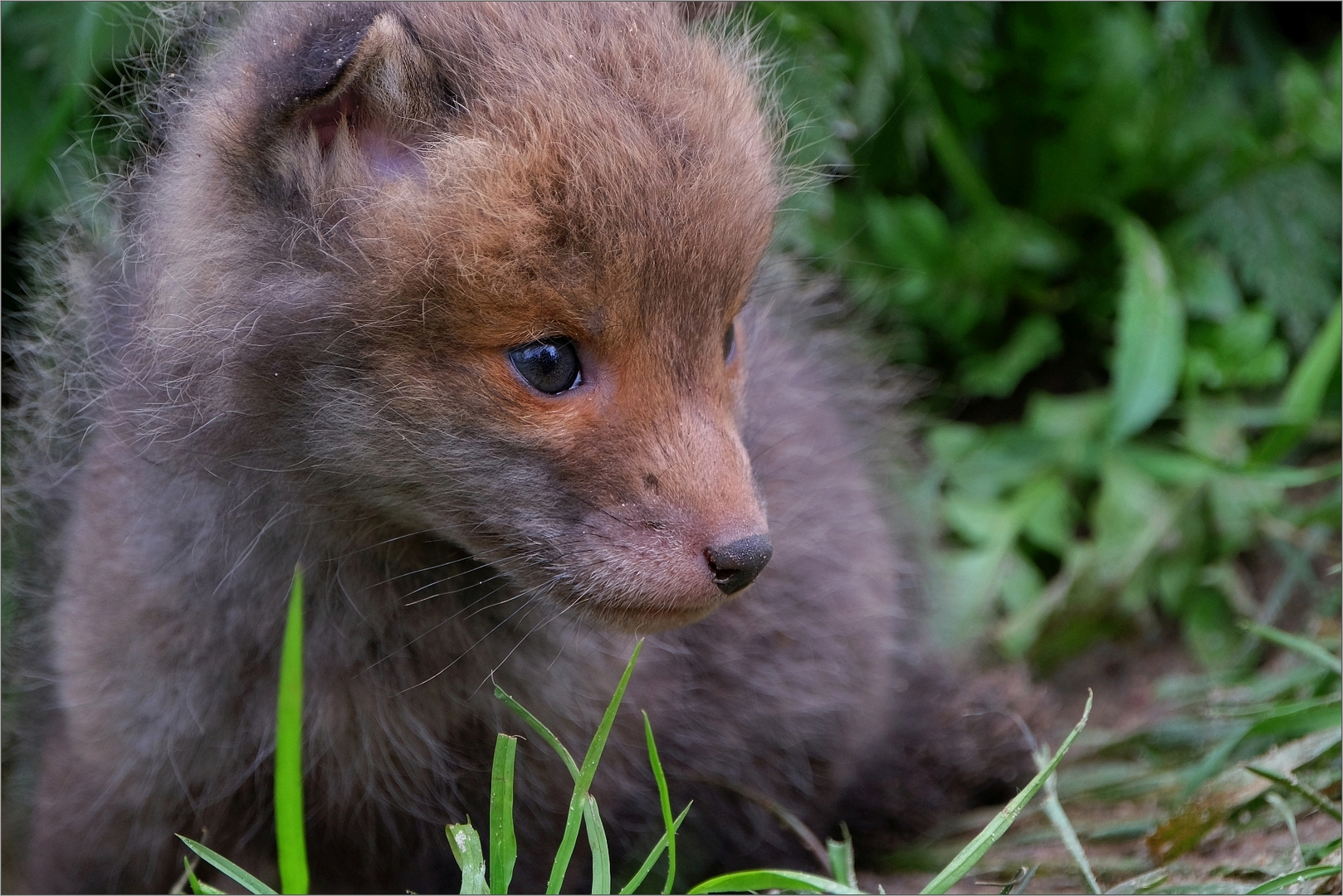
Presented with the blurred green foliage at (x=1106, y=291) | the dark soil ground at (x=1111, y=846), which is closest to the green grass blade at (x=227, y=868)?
the dark soil ground at (x=1111, y=846)

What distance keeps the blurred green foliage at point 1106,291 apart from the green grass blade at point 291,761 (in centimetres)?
249

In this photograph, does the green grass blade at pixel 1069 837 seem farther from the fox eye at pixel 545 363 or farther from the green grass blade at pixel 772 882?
the fox eye at pixel 545 363

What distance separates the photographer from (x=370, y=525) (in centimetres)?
266

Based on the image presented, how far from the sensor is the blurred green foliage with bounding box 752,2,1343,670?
4504 millimetres

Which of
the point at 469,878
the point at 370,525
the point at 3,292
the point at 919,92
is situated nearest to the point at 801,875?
the point at 469,878

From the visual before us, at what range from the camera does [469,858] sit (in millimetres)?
2268

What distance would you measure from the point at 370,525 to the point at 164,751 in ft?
2.40

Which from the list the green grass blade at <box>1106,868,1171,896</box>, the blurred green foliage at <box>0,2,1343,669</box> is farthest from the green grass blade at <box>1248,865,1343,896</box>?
the blurred green foliage at <box>0,2,1343,669</box>

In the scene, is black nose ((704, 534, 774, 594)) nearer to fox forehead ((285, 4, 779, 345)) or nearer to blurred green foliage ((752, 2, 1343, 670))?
fox forehead ((285, 4, 779, 345))

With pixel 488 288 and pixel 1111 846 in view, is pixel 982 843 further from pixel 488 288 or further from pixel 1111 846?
pixel 488 288

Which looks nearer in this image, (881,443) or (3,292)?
(3,292)

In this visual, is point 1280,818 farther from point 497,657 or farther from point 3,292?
point 3,292

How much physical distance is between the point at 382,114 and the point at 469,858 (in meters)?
1.27

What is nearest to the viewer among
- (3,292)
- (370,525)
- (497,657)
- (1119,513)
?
(370,525)
